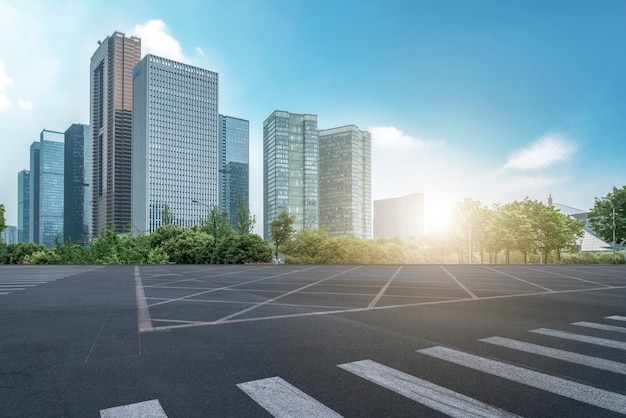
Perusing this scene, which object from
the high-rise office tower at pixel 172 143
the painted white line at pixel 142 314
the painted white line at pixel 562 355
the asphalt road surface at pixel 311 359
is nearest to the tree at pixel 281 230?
the painted white line at pixel 142 314

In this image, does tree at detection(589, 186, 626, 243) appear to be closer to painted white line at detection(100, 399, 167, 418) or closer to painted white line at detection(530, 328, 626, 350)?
painted white line at detection(530, 328, 626, 350)

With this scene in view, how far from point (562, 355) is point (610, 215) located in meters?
60.1

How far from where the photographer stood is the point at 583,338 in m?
6.28

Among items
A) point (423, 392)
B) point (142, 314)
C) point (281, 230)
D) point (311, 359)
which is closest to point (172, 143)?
point (281, 230)

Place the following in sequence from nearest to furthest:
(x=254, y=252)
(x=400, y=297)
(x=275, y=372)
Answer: (x=275, y=372) < (x=400, y=297) < (x=254, y=252)

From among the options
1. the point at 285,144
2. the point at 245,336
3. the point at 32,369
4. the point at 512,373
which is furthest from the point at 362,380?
the point at 285,144

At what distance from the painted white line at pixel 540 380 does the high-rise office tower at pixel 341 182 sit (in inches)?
7242

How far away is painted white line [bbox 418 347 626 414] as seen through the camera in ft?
12.2

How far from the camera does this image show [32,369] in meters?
4.68

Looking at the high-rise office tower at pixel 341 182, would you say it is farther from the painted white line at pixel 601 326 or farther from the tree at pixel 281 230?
the painted white line at pixel 601 326

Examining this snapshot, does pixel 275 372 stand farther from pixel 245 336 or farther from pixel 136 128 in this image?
pixel 136 128

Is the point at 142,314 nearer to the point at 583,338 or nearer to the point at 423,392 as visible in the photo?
the point at 423,392

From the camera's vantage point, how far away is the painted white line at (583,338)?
5867 millimetres

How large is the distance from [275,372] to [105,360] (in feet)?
7.32
